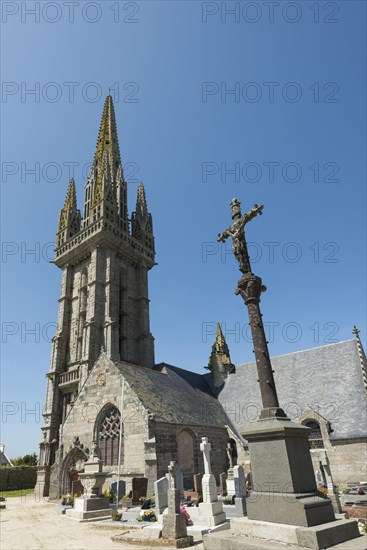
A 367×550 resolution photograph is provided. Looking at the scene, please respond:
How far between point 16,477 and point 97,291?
2051cm

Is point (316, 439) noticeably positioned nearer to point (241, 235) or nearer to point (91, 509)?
point (91, 509)

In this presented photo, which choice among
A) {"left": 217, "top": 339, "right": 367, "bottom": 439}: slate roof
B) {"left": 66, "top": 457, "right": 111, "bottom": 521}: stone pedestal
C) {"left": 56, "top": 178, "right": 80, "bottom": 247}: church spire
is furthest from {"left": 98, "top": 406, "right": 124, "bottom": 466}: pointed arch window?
{"left": 56, "top": 178, "right": 80, "bottom": 247}: church spire

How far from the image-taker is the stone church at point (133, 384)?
20.1 meters

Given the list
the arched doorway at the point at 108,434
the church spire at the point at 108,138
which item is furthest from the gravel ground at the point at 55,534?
the church spire at the point at 108,138

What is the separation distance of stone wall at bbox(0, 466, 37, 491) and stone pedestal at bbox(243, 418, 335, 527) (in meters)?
36.4

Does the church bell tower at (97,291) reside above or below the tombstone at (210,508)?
above

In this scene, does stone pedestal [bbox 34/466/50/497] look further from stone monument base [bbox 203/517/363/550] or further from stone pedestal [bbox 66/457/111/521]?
stone monument base [bbox 203/517/363/550]

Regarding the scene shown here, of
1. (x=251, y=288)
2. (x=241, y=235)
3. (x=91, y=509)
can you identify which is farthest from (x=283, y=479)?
(x=91, y=509)

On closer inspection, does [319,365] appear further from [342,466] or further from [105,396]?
[105,396]

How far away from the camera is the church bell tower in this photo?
31.3 meters

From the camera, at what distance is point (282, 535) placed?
553 centimetres

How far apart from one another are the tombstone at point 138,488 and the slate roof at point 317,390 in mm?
11286

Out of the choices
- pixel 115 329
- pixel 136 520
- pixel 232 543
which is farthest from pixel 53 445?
pixel 232 543

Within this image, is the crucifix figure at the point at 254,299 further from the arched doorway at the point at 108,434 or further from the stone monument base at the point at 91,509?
the arched doorway at the point at 108,434
